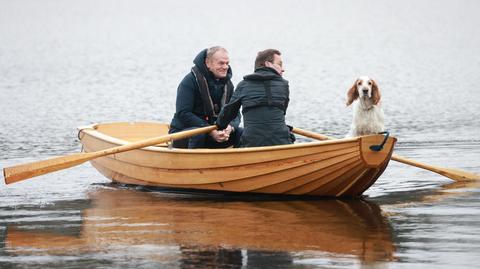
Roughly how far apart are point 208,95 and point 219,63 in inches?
15.4

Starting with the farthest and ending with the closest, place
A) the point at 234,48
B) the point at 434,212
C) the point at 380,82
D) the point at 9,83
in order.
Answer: the point at 234,48
the point at 9,83
the point at 380,82
the point at 434,212

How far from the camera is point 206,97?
1127cm

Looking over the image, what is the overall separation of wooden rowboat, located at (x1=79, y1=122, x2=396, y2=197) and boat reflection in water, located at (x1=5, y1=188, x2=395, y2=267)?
0.20 m

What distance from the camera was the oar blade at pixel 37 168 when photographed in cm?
1089

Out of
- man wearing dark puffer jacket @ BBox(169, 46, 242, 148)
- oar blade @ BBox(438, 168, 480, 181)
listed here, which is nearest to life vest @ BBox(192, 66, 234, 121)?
man wearing dark puffer jacket @ BBox(169, 46, 242, 148)

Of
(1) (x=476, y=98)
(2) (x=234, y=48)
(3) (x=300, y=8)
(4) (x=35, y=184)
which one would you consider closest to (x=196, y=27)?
(3) (x=300, y=8)

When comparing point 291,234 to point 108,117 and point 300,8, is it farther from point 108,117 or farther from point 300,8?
point 300,8

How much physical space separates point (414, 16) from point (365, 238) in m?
66.3

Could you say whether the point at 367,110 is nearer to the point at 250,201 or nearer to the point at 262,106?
the point at 262,106

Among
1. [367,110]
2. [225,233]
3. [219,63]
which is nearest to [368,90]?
[367,110]

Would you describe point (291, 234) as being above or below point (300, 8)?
below

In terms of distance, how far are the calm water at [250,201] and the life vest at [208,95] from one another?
0.97 meters

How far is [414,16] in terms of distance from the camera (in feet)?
240

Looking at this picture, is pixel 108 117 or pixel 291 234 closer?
pixel 291 234
